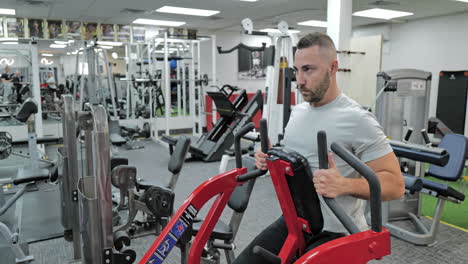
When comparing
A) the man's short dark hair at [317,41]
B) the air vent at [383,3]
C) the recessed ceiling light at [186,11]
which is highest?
the air vent at [383,3]

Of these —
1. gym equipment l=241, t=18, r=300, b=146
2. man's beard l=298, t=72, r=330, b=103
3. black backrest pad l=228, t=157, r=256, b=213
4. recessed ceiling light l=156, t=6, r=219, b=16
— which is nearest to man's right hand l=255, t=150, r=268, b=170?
man's beard l=298, t=72, r=330, b=103

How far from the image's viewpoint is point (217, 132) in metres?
6.04

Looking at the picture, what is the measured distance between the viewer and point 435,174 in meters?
3.34

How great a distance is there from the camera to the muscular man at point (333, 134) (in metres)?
1.25

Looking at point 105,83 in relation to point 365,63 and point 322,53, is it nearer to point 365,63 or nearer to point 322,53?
point 365,63

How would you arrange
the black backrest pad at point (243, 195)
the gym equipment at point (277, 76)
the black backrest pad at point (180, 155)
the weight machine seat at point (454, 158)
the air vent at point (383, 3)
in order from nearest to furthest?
the black backrest pad at point (243, 195)
the black backrest pad at point (180, 155)
the weight machine seat at point (454, 158)
the gym equipment at point (277, 76)
the air vent at point (383, 3)

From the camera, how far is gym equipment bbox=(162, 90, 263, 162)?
5758mm

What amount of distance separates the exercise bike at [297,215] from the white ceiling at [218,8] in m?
6.11

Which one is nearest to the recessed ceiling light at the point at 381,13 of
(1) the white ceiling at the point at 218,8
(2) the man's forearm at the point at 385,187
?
(1) the white ceiling at the point at 218,8

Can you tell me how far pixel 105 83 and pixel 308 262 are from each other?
29.8 feet

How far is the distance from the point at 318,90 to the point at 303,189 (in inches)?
14.8

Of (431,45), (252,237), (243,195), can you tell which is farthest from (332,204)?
(431,45)

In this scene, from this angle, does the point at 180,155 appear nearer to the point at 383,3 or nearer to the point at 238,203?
the point at 238,203

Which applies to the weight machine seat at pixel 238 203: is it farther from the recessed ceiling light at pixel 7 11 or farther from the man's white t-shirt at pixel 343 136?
the recessed ceiling light at pixel 7 11
